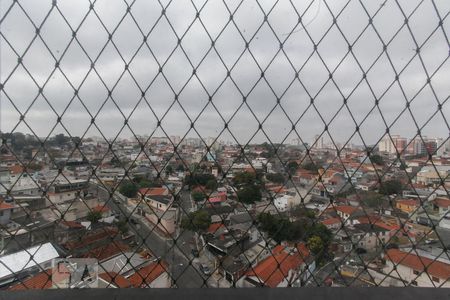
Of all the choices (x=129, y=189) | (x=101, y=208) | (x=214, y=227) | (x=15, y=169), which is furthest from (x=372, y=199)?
(x=15, y=169)

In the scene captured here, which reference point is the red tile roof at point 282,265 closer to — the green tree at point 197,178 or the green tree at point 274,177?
the green tree at point 274,177

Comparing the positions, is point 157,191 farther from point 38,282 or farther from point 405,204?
point 405,204

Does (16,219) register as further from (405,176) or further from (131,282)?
(405,176)

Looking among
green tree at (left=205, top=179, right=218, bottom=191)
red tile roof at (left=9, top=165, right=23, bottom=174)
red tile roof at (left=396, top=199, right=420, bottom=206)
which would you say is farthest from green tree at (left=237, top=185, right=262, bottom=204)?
red tile roof at (left=9, top=165, right=23, bottom=174)

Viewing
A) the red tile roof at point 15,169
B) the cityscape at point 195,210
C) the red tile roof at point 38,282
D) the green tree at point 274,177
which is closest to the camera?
the red tile roof at point 38,282

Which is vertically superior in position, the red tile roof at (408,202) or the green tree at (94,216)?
A: the green tree at (94,216)

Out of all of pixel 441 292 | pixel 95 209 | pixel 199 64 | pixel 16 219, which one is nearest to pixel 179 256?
pixel 95 209

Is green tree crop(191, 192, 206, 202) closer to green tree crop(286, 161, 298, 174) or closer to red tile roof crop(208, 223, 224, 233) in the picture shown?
red tile roof crop(208, 223, 224, 233)

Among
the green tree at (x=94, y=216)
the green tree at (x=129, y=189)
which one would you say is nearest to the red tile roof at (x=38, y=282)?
the green tree at (x=94, y=216)
